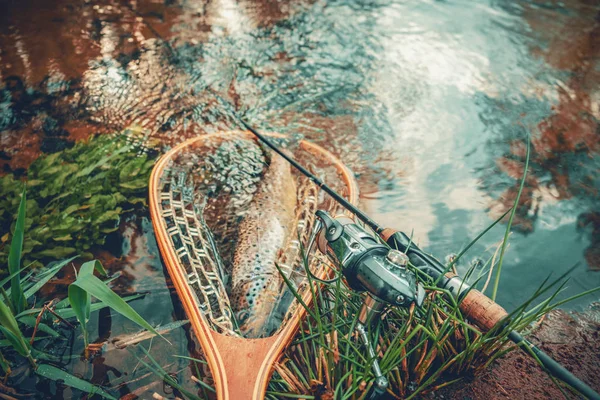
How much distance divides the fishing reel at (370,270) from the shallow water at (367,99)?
1.48 metres

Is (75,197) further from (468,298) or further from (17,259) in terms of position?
(468,298)

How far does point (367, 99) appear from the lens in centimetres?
578

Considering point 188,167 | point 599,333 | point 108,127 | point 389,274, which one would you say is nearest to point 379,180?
point 188,167

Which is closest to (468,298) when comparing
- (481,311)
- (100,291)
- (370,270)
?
(481,311)

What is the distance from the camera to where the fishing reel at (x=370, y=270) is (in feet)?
6.12

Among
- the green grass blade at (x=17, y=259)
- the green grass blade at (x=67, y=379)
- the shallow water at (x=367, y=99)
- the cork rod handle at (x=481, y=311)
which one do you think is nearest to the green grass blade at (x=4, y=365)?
the green grass blade at (x=67, y=379)

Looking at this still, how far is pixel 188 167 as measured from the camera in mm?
4023

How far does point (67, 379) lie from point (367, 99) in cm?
478

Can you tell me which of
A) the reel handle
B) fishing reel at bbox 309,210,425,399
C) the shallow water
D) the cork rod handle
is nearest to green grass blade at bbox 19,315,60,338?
the shallow water

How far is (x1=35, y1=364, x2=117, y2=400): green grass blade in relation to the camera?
2.38 metres

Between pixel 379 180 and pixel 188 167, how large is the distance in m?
2.09

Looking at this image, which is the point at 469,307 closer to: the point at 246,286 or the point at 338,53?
the point at 246,286

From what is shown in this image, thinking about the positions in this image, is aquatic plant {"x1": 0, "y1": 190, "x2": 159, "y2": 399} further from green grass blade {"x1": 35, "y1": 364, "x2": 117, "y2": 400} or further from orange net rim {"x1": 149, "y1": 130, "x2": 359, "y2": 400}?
orange net rim {"x1": 149, "y1": 130, "x2": 359, "y2": 400}

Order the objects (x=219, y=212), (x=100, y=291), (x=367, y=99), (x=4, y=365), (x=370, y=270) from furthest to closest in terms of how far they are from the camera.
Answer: (x=367, y=99) → (x=219, y=212) → (x=4, y=365) → (x=100, y=291) → (x=370, y=270)
